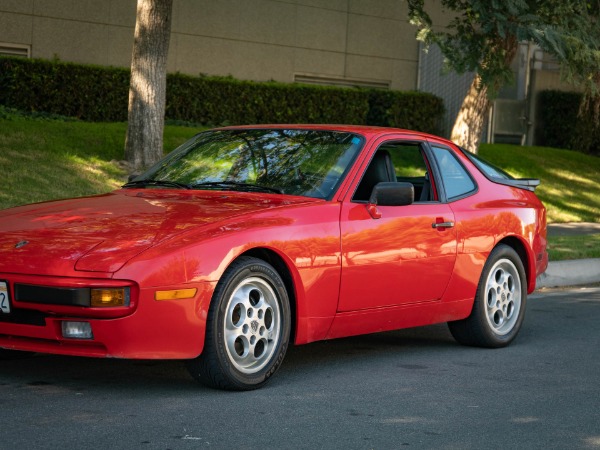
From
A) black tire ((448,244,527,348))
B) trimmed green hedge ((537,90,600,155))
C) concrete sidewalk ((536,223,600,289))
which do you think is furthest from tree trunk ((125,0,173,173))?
trimmed green hedge ((537,90,600,155))

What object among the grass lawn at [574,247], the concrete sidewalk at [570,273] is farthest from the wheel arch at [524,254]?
the grass lawn at [574,247]

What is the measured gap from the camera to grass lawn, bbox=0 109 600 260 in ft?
45.1

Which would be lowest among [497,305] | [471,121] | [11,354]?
[11,354]

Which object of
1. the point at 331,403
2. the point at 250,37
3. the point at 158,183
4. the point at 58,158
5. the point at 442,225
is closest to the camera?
the point at 331,403

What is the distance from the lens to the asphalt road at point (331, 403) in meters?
5.19

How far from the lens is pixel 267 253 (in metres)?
6.34

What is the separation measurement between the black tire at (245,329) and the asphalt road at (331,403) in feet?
0.38

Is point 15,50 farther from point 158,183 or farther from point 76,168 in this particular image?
point 158,183

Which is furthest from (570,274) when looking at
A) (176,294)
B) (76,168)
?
(176,294)

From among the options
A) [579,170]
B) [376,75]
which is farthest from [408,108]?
[579,170]

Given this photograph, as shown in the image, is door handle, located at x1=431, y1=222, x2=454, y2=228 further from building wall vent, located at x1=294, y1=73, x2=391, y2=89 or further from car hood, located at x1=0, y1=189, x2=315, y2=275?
building wall vent, located at x1=294, y1=73, x2=391, y2=89

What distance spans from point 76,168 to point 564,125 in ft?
45.7

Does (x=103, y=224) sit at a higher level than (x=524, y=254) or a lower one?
higher

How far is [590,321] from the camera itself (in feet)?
31.1
